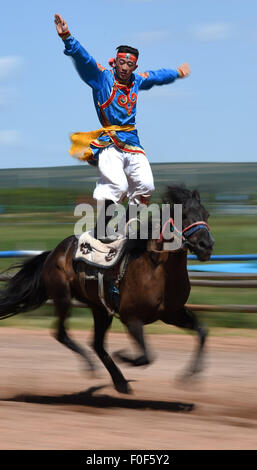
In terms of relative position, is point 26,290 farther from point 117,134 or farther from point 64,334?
point 117,134

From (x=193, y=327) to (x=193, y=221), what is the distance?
96 cm

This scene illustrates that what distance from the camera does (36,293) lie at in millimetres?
7199

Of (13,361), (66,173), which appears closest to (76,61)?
(13,361)

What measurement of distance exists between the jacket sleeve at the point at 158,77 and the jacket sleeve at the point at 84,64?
1.30 ft

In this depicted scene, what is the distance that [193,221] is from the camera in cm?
588

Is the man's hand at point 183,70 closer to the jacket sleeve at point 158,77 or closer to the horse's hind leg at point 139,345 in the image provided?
the jacket sleeve at point 158,77

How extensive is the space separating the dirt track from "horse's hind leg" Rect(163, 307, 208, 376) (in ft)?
1.14

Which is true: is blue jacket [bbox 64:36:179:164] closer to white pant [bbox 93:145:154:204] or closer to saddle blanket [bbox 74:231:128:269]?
white pant [bbox 93:145:154:204]

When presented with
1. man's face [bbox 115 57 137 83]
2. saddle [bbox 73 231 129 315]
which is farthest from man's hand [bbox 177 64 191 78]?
saddle [bbox 73 231 129 315]

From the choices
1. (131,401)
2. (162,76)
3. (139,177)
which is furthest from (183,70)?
(131,401)

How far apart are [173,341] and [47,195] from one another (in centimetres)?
2248

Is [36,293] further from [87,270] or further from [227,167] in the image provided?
[227,167]

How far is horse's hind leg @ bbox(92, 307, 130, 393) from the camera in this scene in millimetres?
6711

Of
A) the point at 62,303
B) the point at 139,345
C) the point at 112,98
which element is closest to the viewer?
the point at 139,345
